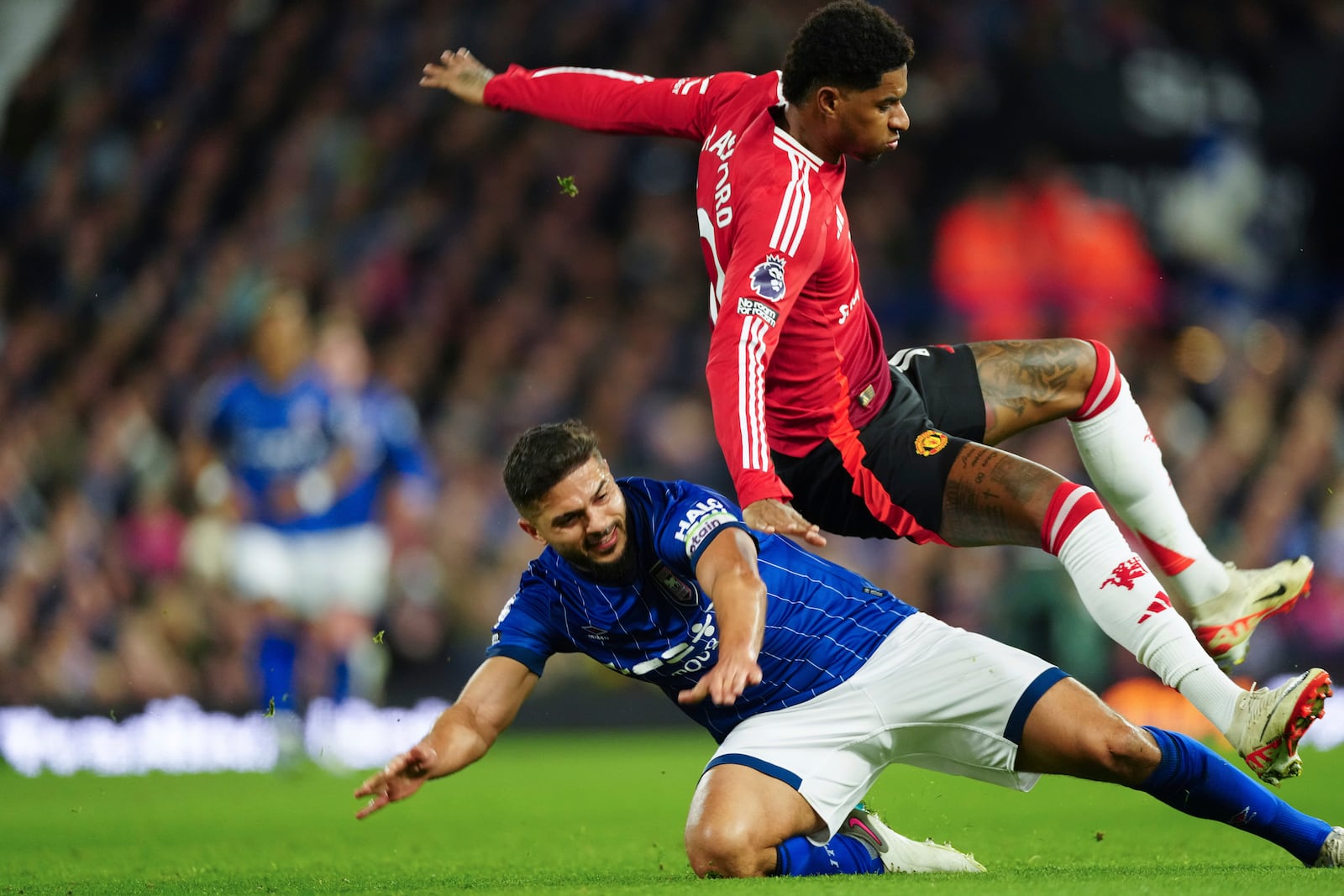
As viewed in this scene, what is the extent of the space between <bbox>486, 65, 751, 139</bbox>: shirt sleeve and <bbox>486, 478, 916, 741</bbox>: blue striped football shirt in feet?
4.13

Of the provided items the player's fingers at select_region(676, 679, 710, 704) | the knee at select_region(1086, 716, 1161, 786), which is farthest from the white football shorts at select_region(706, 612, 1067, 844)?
the player's fingers at select_region(676, 679, 710, 704)

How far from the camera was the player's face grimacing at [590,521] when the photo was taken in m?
4.35

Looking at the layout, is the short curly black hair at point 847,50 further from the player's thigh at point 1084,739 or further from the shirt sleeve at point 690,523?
the player's thigh at point 1084,739

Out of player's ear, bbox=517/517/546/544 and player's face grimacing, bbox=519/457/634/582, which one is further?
player's ear, bbox=517/517/546/544

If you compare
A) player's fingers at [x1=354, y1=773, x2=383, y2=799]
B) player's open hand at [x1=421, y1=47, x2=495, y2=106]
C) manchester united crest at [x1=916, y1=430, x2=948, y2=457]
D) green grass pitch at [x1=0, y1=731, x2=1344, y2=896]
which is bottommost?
green grass pitch at [x1=0, y1=731, x2=1344, y2=896]

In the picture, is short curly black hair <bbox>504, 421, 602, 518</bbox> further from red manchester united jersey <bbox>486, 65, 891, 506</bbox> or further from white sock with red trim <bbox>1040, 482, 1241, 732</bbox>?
white sock with red trim <bbox>1040, 482, 1241, 732</bbox>

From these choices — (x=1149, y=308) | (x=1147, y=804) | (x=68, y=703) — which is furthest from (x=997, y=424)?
(x=1149, y=308)

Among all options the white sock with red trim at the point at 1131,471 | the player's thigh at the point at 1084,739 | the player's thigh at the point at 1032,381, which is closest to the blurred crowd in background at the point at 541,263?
the white sock with red trim at the point at 1131,471

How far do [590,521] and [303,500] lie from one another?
5103 mm

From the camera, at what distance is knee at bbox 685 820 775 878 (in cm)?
430

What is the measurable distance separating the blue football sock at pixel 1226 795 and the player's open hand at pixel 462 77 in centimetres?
301

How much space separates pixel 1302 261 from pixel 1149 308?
189 centimetres

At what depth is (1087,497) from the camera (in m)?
4.48

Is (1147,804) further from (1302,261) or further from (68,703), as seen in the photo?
(1302,261)
